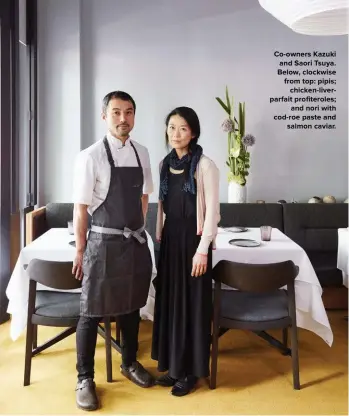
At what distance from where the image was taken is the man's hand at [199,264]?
210cm

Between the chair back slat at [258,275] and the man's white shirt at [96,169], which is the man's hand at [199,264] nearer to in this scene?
the chair back slat at [258,275]

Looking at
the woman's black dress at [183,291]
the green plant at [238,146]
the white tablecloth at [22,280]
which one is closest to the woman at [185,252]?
the woman's black dress at [183,291]

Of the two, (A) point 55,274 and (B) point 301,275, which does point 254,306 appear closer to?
(B) point 301,275

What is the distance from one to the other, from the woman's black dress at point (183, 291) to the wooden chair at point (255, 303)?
0.06 metres

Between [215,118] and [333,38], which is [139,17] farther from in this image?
[333,38]

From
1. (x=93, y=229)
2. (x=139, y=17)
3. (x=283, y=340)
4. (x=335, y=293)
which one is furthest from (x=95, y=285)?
(x=139, y=17)

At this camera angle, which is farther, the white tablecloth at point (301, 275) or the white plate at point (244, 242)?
the white plate at point (244, 242)

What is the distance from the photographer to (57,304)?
7.78ft

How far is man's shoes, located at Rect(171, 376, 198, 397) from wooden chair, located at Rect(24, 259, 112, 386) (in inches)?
13.8

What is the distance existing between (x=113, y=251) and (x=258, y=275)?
0.68 metres

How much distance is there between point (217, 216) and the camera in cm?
212

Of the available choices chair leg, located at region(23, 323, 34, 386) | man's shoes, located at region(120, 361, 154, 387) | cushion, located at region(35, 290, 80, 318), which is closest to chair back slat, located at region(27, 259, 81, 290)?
cushion, located at region(35, 290, 80, 318)

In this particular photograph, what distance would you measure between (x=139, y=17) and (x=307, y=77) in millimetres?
1570

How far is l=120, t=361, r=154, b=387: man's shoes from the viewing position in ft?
7.47
